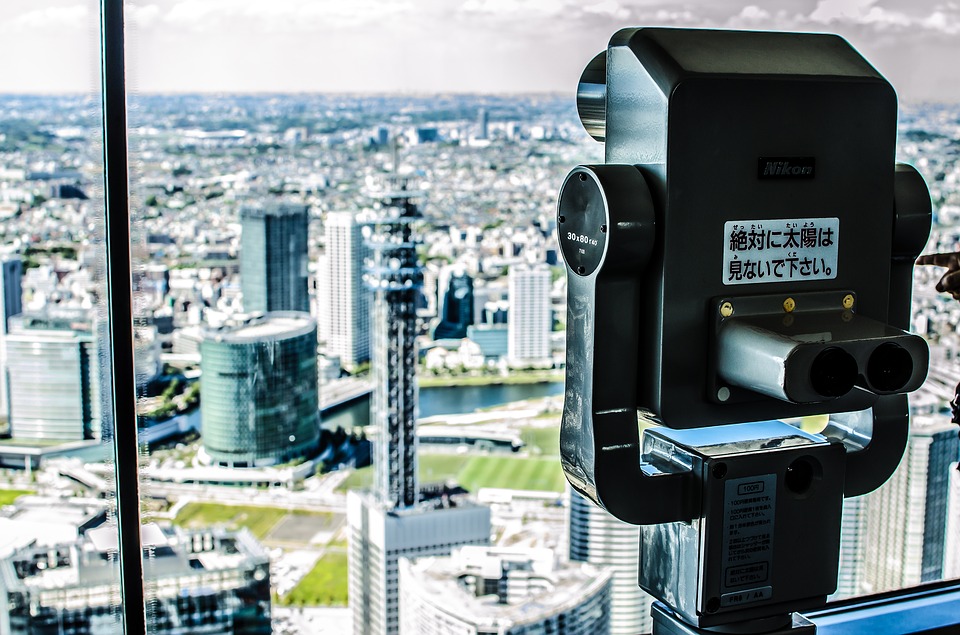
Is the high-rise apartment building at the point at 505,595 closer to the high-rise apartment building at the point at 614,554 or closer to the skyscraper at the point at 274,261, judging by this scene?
the high-rise apartment building at the point at 614,554

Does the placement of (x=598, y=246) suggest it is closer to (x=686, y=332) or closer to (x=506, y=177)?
(x=686, y=332)

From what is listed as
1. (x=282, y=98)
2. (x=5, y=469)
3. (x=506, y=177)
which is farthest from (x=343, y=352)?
(x=5, y=469)

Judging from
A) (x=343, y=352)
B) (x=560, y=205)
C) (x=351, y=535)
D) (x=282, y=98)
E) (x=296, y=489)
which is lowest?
(x=351, y=535)

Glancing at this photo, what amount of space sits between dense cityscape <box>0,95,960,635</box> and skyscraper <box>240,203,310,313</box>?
13 millimetres

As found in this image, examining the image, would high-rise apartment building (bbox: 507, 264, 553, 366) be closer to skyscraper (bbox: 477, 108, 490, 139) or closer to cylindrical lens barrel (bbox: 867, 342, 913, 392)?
skyscraper (bbox: 477, 108, 490, 139)

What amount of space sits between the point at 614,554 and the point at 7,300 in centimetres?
163

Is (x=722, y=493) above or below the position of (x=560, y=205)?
below

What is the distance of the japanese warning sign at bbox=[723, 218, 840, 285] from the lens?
0.89 m

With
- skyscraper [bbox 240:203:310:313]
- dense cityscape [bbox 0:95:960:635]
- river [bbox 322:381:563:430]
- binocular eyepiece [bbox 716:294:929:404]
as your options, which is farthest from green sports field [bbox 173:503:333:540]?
binocular eyepiece [bbox 716:294:929:404]

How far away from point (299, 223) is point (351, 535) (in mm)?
1682

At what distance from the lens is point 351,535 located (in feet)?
17.1

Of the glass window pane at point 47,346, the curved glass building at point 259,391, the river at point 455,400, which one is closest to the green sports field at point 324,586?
the curved glass building at point 259,391

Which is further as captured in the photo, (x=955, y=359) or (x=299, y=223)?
(x=299, y=223)

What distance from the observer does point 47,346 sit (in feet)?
8.19
